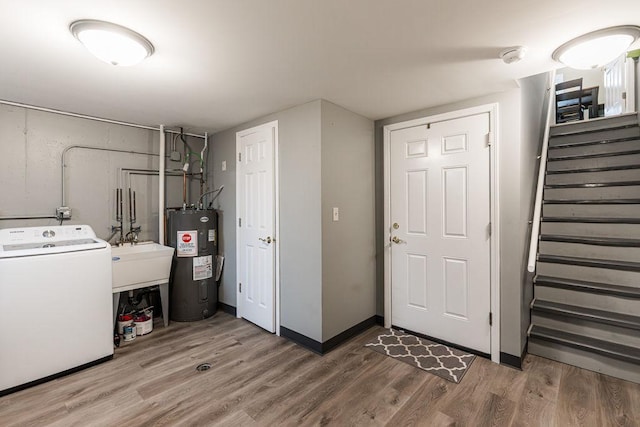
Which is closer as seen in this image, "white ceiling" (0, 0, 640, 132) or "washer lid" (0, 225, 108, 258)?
"white ceiling" (0, 0, 640, 132)

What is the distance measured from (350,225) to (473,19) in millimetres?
1880

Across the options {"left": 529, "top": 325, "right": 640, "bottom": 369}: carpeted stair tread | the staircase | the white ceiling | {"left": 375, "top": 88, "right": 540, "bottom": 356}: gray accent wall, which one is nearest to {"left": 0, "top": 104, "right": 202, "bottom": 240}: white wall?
the white ceiling

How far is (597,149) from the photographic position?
3264 mm

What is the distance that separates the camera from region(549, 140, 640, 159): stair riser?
303 cm

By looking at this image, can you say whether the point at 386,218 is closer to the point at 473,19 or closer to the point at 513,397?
the point at 513,397

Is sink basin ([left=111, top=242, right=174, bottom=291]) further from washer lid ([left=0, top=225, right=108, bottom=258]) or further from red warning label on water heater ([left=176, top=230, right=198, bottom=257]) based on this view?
washer lid ([left=0, top=225, right=108, bottom=258])

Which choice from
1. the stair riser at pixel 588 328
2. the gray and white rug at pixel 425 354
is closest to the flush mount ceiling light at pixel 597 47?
the stair riser at pixel 588 328

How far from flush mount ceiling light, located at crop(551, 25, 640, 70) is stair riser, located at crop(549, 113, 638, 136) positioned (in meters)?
2.15

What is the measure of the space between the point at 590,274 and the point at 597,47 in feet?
6.27

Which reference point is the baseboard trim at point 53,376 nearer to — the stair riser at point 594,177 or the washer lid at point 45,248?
the washer lid at point 45,248

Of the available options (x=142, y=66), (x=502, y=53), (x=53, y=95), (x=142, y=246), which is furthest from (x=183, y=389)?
(x=502, y=53)

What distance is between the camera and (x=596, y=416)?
1.84 m

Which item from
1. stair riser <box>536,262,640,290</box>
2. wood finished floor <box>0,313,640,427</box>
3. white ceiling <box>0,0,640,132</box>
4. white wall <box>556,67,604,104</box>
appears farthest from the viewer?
white wall <box>556,67,604,104</box>

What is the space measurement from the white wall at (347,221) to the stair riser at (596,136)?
2.40 meters
